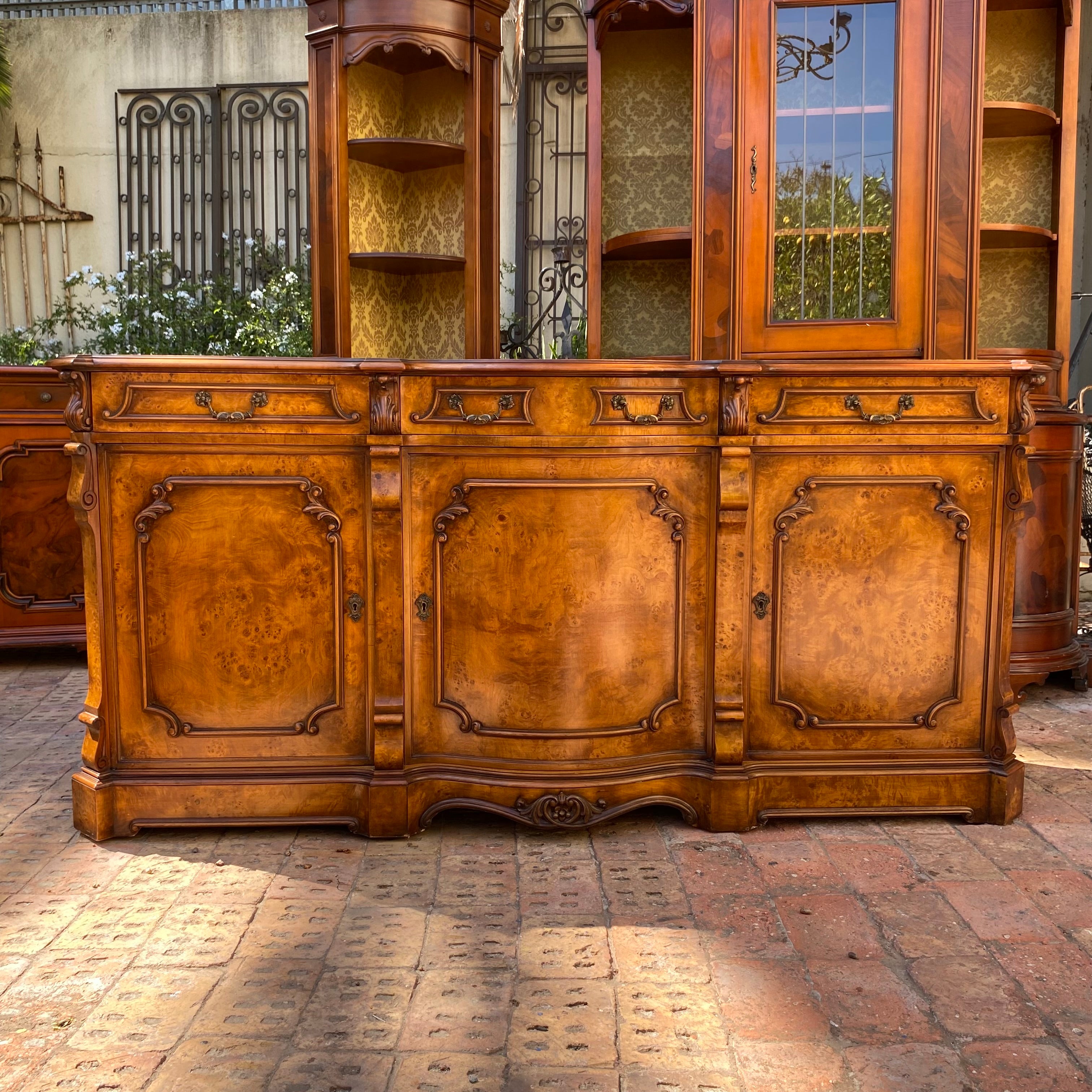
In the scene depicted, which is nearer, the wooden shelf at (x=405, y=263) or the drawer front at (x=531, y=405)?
the drawer front at (x=531, y=405)

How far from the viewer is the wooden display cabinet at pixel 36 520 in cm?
457

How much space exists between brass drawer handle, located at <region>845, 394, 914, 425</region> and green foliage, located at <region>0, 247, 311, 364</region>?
131 inches

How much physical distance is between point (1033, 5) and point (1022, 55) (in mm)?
165

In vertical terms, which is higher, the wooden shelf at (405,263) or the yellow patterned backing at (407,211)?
the yellow patterned backing at (407,211)

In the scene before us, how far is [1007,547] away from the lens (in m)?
2.81

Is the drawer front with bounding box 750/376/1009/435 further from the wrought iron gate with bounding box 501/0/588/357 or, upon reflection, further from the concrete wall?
the concrete wall

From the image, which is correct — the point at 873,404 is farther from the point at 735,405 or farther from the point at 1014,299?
the point at 1014,299

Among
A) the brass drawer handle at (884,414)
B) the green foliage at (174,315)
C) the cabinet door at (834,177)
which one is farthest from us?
the green foliage at (174,315)

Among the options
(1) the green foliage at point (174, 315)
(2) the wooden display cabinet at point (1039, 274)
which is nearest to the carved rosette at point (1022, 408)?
(2) the wooden display cabinet at point (1039, 274)

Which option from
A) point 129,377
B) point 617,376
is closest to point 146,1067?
point 129,377

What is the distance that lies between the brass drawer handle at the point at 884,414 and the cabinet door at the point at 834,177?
1.80ft

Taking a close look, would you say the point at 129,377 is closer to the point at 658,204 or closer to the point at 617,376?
the point at 617,376

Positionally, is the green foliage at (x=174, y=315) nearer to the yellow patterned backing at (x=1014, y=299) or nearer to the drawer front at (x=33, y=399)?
the drawer front at (x=33, y=399)

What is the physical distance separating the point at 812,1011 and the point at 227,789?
1.55 m
